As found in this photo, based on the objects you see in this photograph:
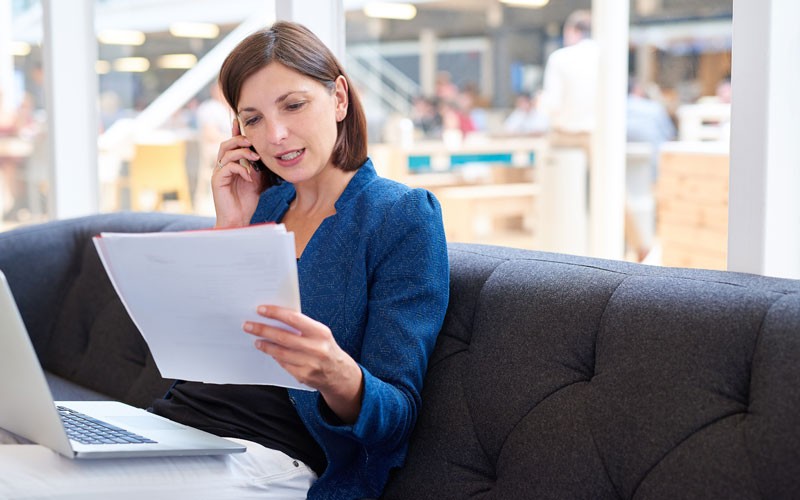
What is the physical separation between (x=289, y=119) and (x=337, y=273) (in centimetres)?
27

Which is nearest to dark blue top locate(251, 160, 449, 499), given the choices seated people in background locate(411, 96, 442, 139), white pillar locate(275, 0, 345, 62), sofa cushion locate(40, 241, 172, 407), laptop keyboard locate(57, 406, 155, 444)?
laptop keyboard locate(57, 406, 155, 444)

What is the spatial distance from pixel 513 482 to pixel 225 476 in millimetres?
424

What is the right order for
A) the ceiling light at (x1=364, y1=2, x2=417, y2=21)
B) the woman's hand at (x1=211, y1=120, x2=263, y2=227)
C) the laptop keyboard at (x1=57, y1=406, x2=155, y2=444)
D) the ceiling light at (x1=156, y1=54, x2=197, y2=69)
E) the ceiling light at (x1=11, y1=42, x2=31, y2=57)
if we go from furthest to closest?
the ceiling light at (x1=364, y1=2, x2=417, y2=21) → the ceiling light at (x1=11, y1=42, x2=31, y2=57) → the ceiling light at (x1=156, y1=54, x2=197, y2=69) → the woman's hand at (x1=211, y1=120, x2=263, y2=227) → the laptop keyboard at (x1=57, y1=406, x2=155, y2=444)

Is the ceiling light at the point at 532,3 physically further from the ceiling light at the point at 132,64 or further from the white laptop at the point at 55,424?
the white laptop at the point at 55,424

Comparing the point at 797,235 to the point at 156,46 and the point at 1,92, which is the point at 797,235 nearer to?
the point at 156,46

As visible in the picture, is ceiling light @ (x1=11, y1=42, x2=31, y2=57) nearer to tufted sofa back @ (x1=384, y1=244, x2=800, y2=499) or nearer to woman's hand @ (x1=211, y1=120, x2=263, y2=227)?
woman's hand @ (x1=211, y1=120, x2=263, y2=227)

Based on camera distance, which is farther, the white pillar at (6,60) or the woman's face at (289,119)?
the white pillar at (6,60)

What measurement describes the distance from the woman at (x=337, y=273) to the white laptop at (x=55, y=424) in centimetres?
11

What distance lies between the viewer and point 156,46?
4.56 meters

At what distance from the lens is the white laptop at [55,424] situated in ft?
4.06

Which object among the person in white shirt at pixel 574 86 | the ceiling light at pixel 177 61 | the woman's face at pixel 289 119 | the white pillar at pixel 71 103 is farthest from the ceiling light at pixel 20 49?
the woman's face at pixel 289 119

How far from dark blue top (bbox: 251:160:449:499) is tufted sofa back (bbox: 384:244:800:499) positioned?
0.23 feet

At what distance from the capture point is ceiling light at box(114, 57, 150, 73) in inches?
168

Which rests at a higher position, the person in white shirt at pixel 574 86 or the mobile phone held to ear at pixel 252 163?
the person in white shirt at pixel 574 86
